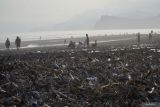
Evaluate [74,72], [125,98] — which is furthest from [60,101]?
[74,72]

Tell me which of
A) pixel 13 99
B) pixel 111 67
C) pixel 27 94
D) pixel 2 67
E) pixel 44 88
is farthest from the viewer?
pixel 111 67

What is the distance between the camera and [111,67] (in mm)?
23984

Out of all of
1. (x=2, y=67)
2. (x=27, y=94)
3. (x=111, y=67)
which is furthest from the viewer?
(x=111, y=67)

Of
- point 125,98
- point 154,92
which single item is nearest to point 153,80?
point 154,92

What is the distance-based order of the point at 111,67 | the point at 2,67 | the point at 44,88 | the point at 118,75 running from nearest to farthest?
the point at 44,88
the point at 118,75
the point at 2,67
the point at 111,67

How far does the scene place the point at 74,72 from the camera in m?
22.2

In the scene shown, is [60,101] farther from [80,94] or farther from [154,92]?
[154,92]

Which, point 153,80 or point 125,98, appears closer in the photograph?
point 125,98

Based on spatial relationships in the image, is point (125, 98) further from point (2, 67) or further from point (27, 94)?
point (2, 67)

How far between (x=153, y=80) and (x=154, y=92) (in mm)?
2430

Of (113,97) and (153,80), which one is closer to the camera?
(113,97)

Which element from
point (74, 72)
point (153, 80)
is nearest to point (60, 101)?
point (153, 80)

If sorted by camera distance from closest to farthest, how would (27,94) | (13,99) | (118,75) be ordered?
(13,99) → (27,94) → (118,75)

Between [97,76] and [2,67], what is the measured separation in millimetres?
6701
